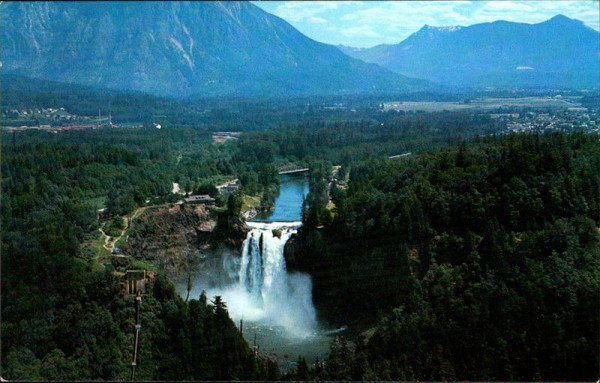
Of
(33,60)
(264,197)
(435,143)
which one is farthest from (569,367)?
(33,60)

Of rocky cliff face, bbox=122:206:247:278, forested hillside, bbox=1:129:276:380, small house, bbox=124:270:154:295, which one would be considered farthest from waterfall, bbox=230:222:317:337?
small house, bbox=124:270:154:295

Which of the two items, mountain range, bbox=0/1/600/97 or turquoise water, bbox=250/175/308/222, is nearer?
turquoise water, bbox=250/175/308/222

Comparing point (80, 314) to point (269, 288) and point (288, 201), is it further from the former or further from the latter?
point (288, 201)

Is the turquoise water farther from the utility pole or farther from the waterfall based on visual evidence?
the utility pole

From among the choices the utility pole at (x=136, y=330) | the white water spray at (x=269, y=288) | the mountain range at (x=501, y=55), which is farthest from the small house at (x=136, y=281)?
the mountain range at (x=501, y=55)

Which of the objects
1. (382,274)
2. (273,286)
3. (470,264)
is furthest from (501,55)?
(470,264)

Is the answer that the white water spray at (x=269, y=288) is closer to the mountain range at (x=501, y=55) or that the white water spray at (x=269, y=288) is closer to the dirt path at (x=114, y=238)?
the dirt path at (x=114, y=238)
